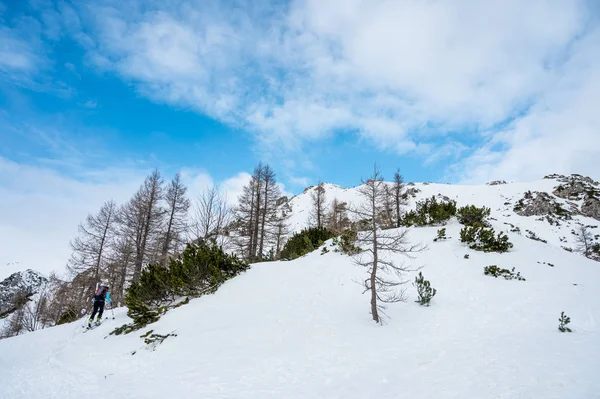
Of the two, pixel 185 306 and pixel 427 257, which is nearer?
pixel 185 306

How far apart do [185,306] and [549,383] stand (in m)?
10.7

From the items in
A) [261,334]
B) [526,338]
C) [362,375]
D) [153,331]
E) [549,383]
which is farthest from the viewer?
[153,331]

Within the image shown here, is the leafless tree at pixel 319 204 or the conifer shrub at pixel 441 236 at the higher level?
the leafless tree at pixel 319 204

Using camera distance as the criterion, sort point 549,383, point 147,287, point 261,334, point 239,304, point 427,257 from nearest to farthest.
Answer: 1. point 549,383
2. point 261,334
3. point 239,304
4. point 147,287
5. point 427,257

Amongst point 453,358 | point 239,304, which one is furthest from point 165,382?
point 453,358

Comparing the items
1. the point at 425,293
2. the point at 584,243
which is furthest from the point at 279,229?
the point at 584,243

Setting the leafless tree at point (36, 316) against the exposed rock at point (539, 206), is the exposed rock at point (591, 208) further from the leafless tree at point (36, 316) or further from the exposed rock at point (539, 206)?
the leafless tree at point (36, 316)

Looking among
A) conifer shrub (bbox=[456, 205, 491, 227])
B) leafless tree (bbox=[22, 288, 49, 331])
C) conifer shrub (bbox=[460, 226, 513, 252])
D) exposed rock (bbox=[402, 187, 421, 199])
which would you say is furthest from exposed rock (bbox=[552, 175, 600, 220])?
leafless tree (bbox=[22, 288, 49, 331])

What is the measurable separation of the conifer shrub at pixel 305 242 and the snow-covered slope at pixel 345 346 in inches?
242

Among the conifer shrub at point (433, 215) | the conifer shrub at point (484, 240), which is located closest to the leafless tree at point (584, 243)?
the conifer shrub at point (433, 215)

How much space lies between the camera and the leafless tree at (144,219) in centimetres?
1878

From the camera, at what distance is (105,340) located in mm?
9227

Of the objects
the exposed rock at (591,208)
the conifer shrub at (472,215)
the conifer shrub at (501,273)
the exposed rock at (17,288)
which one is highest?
the exposed rock at (591,208)

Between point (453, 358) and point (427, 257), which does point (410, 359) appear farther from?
point (427, 257)
